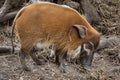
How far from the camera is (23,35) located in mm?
5180

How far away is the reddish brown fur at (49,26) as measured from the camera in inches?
204

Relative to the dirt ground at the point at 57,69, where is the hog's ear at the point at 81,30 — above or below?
above

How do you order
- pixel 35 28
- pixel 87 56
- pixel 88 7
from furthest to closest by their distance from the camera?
pixel 88 7, pixel 87 56, pixel 35 28

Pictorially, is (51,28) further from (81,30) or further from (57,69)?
(57,69)

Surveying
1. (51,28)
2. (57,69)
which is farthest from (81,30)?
(57,69)

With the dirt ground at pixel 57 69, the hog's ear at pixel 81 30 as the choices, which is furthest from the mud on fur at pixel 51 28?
the dirt ground at pixel 57 69

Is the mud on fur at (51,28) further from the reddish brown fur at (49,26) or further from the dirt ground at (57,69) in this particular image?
the dirt ground at (57,69)

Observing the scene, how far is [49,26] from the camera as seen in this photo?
5.26 meters

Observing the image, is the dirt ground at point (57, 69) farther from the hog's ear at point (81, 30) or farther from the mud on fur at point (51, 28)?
the hog's ear at point (81, 30)

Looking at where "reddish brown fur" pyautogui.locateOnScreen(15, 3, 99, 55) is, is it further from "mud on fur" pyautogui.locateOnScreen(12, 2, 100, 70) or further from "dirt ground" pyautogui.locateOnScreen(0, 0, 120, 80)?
"dirt ground" pyautogui.locateOnScreen(0, 0, 120, 80)

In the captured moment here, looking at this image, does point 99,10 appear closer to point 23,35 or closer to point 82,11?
point 82,11

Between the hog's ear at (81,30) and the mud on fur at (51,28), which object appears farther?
the hog's ear at (81,30)

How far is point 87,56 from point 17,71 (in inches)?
38.1

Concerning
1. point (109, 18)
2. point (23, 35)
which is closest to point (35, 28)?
point (23, 35)
